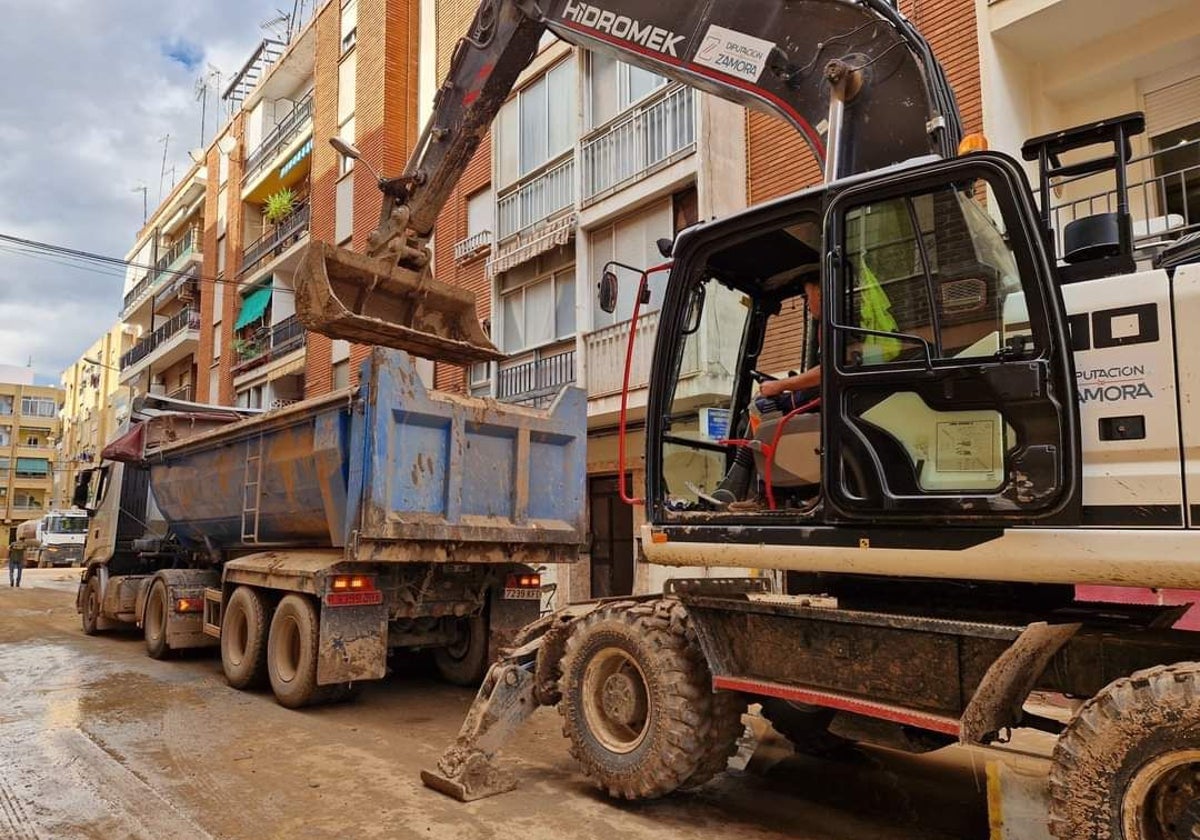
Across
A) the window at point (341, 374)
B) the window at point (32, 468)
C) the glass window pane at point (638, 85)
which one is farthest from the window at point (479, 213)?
the window at point (32, 468)

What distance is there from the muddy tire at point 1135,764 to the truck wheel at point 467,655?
5691 mm

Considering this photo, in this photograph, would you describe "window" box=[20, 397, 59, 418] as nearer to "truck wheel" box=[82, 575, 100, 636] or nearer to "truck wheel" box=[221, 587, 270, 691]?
"truck wheel" box=[82, 575, 100, 636]

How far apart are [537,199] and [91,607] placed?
9.26 meters

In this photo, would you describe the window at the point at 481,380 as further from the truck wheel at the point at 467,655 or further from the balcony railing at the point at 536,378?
the truck wheel at the point at 467,655

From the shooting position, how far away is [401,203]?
7.08 meters

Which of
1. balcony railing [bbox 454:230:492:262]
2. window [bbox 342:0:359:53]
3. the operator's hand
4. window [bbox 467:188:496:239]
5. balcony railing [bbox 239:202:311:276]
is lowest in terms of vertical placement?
the operator's hand

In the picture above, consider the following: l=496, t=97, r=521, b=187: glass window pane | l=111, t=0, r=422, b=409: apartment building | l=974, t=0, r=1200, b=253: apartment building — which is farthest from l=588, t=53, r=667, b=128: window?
l=111, t=0, r=422, b=409: apartment building

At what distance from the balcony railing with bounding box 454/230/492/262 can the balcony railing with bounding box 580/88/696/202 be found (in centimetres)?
328

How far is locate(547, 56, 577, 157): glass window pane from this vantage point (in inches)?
575

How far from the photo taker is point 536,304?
1512cm

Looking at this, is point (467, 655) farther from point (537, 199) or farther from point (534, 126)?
point (534, 126)

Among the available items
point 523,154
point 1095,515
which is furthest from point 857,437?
point 523,154

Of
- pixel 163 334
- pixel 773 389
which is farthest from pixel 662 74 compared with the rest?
pixel 163 334

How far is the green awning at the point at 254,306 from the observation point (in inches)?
1066
